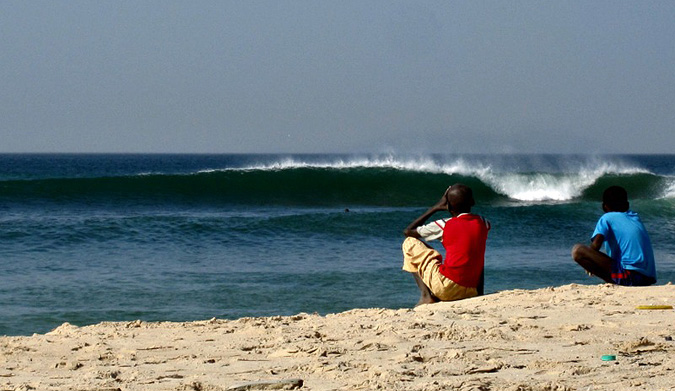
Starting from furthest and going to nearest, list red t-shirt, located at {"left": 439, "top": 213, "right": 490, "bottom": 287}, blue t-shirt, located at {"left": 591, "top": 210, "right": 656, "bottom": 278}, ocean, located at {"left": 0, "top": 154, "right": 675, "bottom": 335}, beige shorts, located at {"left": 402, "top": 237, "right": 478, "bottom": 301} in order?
ocean, located at {"left": 0, "top": 154, "right": 675, "bottom": 335} < blue t-shirt, located at {"left": 591, "top": 210, "right": 656, "bottom": 278} < beige shorts, located at {"left": 402, "top": 237, "right": 478, "bottom": 301} < red t-shirt, located at {"left": 439, "top": 213, "right": 490, "bottom": 287}

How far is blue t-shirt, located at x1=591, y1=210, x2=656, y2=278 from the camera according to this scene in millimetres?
6263

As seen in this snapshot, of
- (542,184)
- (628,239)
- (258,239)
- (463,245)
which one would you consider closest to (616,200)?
(628,239)

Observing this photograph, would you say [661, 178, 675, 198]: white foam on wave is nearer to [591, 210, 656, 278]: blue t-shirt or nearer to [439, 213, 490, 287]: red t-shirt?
[591, 210, 656, 278]: blue t-shirt

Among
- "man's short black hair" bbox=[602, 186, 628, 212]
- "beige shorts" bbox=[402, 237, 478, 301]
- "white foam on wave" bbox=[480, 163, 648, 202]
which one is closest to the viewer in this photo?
"beige shorts" bbox=[402, 237, 478, 301]

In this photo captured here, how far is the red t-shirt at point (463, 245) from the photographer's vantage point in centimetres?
580

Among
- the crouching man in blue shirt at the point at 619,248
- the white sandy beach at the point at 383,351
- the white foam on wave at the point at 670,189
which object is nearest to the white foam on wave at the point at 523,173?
the white foam on wave at the point at 670,189

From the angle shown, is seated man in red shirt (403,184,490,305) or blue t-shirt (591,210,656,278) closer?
seated man in red shirt (403,184,490,305)

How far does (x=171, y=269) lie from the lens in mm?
9812

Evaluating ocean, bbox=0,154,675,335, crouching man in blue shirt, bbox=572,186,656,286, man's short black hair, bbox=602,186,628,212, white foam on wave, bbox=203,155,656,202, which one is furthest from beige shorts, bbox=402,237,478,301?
white foam on wave, bbox=203,155,656,202

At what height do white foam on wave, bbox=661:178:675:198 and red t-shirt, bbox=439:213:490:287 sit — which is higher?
red t-shirt, bbox=439:213:490:287

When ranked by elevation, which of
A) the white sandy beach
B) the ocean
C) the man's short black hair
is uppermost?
the man's short black hair

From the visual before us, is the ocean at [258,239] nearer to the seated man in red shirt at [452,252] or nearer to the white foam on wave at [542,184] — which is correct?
the white foam on wave at [542,184]

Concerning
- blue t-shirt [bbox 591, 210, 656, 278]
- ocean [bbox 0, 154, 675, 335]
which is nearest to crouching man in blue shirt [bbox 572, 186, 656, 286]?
blue t-shirt [bbox 591, 210, 656, 278]

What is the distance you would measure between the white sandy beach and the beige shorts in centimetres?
24
